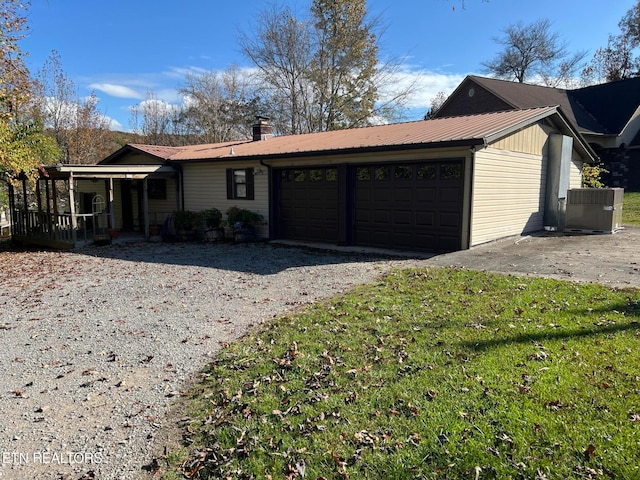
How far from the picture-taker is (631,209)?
18.5 metres

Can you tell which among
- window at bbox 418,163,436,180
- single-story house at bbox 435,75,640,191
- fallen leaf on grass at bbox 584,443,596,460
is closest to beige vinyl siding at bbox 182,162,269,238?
window at bbox 418,163,436,180

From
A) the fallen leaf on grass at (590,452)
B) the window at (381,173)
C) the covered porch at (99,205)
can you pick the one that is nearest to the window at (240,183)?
the covered porch at (99,205)

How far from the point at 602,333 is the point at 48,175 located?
14925 mm

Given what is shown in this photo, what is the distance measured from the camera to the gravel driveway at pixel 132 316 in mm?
3381

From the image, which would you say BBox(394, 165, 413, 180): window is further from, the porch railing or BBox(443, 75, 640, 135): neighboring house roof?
BBox(443, 75, 640, 135): neighboring house roof

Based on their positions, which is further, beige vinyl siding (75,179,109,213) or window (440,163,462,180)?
beige vinyl siding (75,179,109,213)

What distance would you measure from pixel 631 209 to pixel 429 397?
1927 centimetres

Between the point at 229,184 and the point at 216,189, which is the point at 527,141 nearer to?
the point at 229,184

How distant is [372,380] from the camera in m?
4.03

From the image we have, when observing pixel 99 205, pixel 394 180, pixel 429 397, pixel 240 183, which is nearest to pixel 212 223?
pixel 240 183

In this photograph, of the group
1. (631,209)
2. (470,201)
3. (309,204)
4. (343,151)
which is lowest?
(631,209)

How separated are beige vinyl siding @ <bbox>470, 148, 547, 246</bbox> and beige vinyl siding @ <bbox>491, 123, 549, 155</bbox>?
144 mm

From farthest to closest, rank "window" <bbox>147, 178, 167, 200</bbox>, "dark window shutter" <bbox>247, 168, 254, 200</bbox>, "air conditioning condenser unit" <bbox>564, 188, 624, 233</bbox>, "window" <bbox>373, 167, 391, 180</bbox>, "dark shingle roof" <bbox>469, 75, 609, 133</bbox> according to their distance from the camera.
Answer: "dark shingle roof" <bbox>469, 75, 609, 133</bbox>, "window" <bbox>147, 178, 167, 200</bbox>, "dark window shutter" <bbox>247, 168, 254, 200</bbox>, "air conditioning condenser unit" <bbox>564, 188, 624, 233</bbox>, "window" <bbox>373, 167, 391, 180</bbox>

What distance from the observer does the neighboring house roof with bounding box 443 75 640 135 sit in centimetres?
2258
